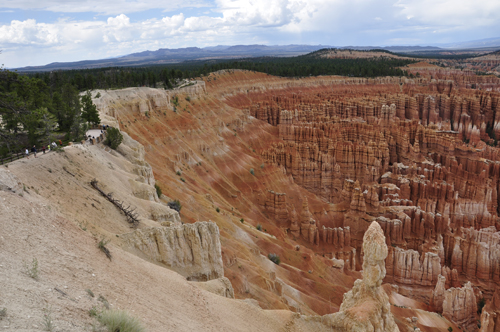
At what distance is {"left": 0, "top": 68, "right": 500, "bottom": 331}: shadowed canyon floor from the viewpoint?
10766mm

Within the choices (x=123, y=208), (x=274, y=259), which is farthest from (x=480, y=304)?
(x=123, y=208)

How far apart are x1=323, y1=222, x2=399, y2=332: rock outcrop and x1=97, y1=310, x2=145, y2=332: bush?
8935 millimetres

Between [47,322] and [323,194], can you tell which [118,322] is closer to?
[47,322]

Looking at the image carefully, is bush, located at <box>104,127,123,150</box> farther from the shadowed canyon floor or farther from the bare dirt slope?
the bare dirt slope

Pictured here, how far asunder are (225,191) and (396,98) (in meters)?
63.6

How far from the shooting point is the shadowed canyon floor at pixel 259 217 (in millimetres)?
10766

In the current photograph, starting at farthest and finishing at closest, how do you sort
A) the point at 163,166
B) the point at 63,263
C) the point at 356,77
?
1. the point at 356,77
2. the point at 163,166
3. the point at 63,263

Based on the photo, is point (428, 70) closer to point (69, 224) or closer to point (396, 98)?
point (396, 98)

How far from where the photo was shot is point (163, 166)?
39844 mm

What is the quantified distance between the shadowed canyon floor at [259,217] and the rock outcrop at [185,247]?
2.6 inches

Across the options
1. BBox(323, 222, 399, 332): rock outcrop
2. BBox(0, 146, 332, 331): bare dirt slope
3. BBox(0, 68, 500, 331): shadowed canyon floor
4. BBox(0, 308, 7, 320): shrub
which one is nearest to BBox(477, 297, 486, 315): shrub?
BBox(0, 68, 500, 331): shadowed canyon floor

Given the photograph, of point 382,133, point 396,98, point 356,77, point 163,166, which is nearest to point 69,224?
point 163,166

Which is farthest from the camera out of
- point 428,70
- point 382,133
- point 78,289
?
point 428,70

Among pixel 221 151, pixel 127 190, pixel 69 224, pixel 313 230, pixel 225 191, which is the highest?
pixel 69 224
